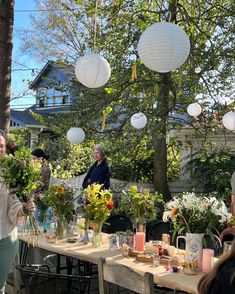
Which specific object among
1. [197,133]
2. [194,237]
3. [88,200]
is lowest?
[194,237]

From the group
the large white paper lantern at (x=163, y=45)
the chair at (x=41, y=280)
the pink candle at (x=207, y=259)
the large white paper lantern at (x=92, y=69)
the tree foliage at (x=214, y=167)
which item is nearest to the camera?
the chair at (x=41, y=280)

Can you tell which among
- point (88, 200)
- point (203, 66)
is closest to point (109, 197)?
point (88, 200)

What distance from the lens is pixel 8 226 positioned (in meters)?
3.11

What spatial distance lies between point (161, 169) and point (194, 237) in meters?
5.91

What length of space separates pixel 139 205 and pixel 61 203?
79cm

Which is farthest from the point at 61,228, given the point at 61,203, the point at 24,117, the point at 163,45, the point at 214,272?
the point at 24,117

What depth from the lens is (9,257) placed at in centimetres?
308

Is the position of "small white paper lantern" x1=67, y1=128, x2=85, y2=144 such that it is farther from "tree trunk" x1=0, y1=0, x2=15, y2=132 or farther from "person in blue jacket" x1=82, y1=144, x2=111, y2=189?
"tree trunk" x1=0, y1=0, x2=15, y2=132

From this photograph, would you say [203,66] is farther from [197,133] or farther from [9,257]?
[9,257]

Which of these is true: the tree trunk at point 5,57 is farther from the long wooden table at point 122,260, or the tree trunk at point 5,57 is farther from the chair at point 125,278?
the chair at point 125,278

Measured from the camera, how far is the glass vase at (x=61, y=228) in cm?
420

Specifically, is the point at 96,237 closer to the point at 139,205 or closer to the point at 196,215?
the point at 139,205

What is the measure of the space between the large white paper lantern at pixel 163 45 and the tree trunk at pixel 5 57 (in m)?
2.00

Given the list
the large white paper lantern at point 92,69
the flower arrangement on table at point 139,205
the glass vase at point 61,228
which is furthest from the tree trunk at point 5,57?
the flower arrangement on table at point 139,205
